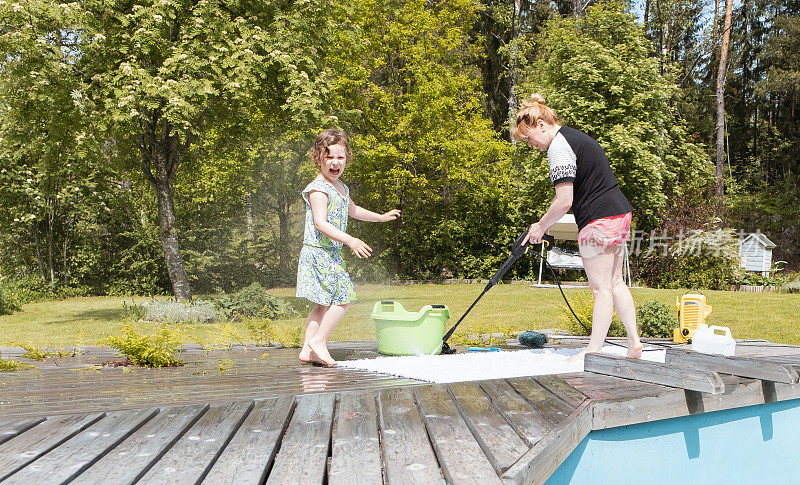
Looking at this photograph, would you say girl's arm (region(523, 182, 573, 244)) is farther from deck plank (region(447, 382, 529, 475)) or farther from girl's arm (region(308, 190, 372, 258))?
deck plank (region(447, 382, 529, 475))

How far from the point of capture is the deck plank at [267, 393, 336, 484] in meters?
1.99

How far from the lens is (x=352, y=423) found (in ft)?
8.45

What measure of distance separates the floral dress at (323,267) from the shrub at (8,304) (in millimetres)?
11110

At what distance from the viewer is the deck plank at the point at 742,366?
3576mm

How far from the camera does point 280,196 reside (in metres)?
21.9

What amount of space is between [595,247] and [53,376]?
11.3 ft

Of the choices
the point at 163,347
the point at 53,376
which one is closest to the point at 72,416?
the point at 53,376

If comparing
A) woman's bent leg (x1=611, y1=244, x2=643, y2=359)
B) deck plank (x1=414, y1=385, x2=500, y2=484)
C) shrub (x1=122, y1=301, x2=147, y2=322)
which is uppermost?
woman's bent leg (x1=611, y1=244, x2=643, y2=359)

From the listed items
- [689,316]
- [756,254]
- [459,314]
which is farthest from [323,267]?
[756,254]

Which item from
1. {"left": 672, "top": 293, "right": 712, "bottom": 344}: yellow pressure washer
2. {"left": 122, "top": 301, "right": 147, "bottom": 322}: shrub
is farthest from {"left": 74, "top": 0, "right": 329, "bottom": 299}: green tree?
{"left": 672, "top": 293, "right": 712, "bottom": 344}: yellow pressure washer

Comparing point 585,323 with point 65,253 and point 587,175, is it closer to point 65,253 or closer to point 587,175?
point 587,175

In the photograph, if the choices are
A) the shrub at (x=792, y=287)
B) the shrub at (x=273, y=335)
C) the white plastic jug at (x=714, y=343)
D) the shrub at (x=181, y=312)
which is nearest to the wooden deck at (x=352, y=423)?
the white plastic jug at (x=714, y=343)

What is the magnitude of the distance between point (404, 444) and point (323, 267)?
2.37 m

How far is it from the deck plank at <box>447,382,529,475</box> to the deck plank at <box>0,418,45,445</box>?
1661mm
